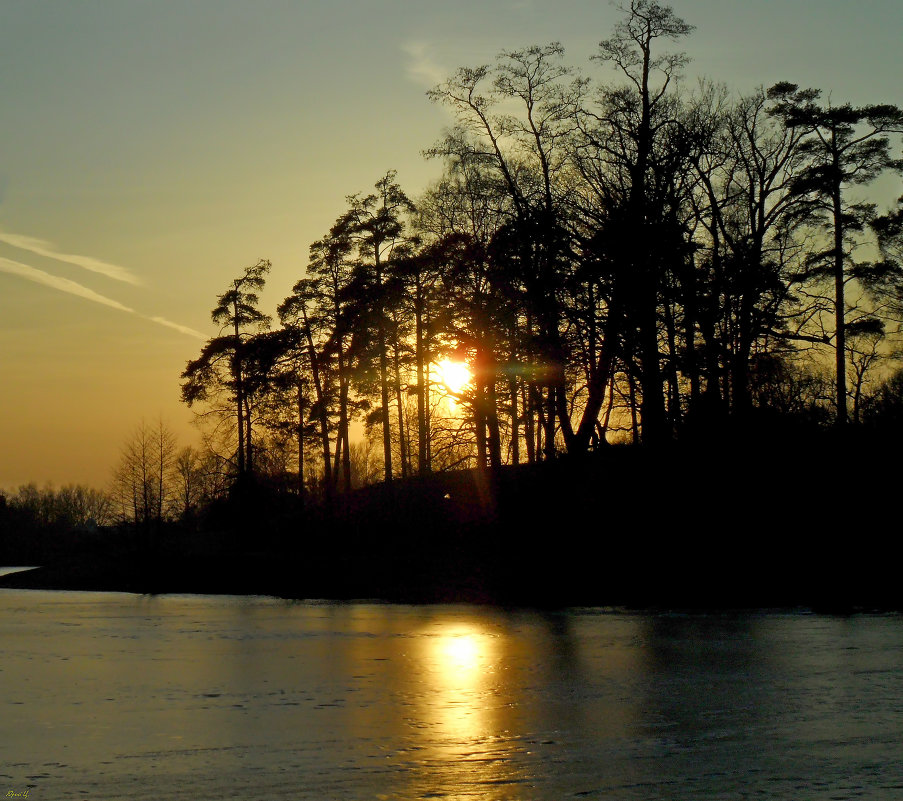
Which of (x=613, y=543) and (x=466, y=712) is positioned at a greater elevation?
(x=613, y=543)

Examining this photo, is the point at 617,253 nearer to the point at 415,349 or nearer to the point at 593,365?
the point at 593,365

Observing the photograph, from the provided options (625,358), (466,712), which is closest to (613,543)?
(625,358)

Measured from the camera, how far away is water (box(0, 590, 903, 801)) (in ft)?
28.1

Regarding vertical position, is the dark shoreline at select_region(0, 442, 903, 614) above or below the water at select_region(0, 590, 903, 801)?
above

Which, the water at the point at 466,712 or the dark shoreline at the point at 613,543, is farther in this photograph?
the dark shoreline at the point at 613,543

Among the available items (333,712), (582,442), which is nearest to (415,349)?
(582,442)

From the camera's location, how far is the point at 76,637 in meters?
21.8

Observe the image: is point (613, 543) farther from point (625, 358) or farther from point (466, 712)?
point (466, 712)

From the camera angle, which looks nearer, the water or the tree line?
the water

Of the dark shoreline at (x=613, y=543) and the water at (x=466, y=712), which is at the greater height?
the dark shoreline at (x=613, y=543)

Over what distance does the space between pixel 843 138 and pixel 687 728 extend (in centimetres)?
3086

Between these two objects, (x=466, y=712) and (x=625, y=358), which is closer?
(x=466, y=712)

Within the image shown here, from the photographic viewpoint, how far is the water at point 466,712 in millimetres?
8555

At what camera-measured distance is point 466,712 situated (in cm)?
1191
